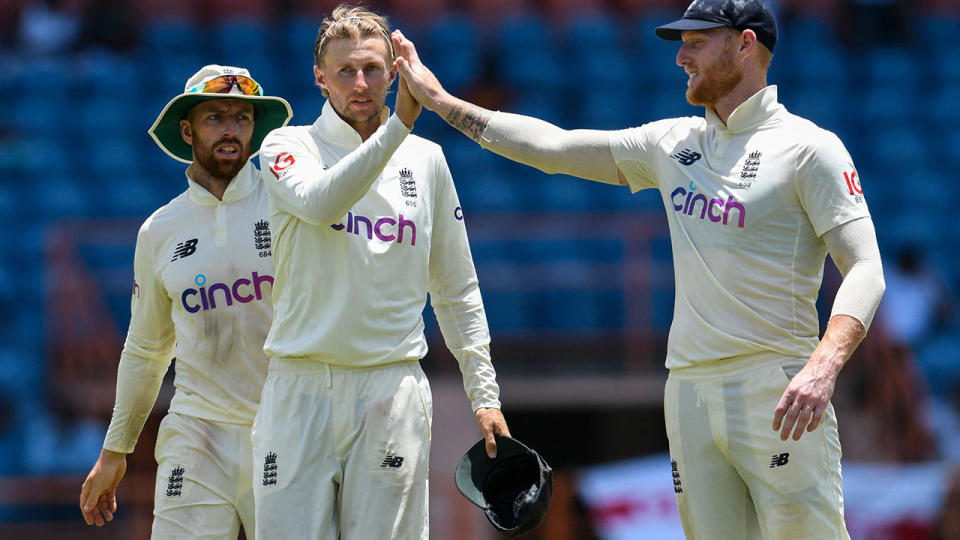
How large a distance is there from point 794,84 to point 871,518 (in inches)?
237

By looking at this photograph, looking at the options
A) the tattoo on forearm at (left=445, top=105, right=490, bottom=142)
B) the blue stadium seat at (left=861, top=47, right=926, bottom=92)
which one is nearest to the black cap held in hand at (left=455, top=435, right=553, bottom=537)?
the tattoo on forearm at (left=445, top=105, right=490, bottom=142)

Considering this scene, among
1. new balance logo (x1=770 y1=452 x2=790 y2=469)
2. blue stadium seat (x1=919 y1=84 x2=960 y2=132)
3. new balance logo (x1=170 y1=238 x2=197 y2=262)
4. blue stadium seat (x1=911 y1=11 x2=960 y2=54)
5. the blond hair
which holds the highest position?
blue stadium seat (x1=911 y1=11 x2=960 y2=54)

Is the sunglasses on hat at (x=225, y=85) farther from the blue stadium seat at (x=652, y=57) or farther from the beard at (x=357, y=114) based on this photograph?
Answer: the blue stadium seat at (x=652, y=57)

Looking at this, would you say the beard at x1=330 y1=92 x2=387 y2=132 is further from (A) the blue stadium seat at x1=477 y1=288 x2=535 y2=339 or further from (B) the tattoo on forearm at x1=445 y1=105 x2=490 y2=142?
(A) the blue stadium seat at x1=477 y1=288 x2=535 y2=339

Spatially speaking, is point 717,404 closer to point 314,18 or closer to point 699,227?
point 699,227

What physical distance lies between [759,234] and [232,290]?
1.93 meters

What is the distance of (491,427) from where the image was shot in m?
4.75

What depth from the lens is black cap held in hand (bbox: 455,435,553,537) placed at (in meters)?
4.66

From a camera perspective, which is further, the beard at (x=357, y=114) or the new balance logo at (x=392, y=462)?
the beard at (x=357, y=114)

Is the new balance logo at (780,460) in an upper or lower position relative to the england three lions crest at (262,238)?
lower

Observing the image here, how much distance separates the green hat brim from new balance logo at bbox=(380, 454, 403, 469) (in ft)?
5.07

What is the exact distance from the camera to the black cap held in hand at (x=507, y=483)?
4656 mm

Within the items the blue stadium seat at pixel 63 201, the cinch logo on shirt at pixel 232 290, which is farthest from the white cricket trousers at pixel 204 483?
the blue stadium seat at pixel 63 201

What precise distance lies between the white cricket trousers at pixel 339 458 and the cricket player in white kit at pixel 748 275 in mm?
907
